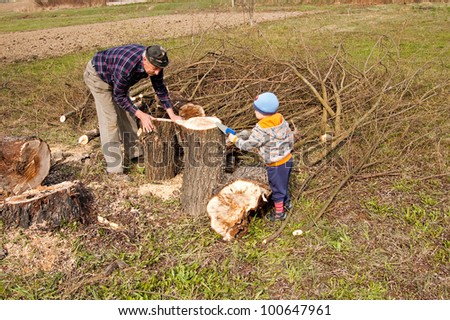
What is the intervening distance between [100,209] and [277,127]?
1.79m

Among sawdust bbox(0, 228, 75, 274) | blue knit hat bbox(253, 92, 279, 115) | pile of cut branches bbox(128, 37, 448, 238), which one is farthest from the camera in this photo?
pile of cut branches bbox(128, 37, 448, 238)

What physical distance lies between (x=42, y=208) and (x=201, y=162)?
1.36m

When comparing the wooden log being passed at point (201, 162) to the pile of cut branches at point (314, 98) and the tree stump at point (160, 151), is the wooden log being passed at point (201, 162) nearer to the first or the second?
the tree stump at point (160, 151)

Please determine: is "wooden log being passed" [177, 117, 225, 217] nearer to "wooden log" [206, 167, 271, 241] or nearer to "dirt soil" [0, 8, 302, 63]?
"wooden log" [206, 167, 271, 241]

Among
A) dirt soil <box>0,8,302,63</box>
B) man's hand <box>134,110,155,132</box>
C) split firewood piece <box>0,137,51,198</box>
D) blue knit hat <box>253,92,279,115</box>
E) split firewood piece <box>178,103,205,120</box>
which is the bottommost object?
dirt soil <box>0,8,302,63</box>

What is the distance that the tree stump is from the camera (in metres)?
3.75

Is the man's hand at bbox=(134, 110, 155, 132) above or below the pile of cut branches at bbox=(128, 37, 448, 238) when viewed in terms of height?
above

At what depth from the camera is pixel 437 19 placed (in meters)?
14.1

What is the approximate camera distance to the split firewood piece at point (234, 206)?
9.92 ft

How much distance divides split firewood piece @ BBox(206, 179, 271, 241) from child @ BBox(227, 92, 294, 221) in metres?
0.15

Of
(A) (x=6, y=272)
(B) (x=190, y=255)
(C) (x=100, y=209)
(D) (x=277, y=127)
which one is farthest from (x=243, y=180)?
(A) (x=6, y=272)

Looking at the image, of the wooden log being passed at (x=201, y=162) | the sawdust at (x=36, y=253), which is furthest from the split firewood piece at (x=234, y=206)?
the sawdust at (x=36, y=253)

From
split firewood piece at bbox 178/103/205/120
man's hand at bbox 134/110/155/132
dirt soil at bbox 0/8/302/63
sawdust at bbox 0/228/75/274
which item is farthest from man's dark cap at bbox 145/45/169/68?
dirt soil at bbox 0/8/302/63
